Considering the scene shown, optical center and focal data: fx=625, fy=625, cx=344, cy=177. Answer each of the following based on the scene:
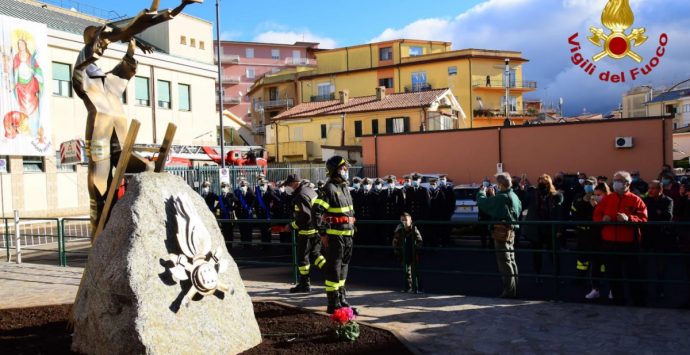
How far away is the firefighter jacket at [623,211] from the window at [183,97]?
33.6 m

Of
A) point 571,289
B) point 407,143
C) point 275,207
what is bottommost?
point 571,289

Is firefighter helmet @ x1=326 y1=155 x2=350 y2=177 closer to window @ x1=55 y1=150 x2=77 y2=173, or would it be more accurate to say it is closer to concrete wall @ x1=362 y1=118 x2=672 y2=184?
concrete wall @ x1=362 y1=118 x2=672 y2=184

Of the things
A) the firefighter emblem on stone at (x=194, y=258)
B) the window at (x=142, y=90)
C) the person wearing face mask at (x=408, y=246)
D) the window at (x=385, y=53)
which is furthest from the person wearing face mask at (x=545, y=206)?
the window at (x=385, y=53)

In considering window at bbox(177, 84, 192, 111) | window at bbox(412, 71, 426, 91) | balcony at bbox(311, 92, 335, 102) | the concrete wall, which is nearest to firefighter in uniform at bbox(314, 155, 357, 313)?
the concrete wall

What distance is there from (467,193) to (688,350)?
12000 mm

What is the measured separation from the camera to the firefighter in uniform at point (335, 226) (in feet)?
25.3

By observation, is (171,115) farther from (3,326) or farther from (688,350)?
(688,350)

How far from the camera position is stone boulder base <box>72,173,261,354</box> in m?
5.54

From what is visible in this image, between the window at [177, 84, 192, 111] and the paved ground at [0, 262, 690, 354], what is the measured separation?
30.1 m

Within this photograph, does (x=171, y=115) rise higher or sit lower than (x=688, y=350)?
higher

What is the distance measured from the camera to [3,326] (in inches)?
302

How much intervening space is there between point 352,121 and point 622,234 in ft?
141

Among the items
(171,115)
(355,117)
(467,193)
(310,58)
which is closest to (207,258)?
(467,193)

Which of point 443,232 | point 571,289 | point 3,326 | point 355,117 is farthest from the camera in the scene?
point 355,117
